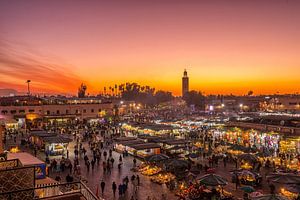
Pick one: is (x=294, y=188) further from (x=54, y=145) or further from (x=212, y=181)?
(x=54, y=145)

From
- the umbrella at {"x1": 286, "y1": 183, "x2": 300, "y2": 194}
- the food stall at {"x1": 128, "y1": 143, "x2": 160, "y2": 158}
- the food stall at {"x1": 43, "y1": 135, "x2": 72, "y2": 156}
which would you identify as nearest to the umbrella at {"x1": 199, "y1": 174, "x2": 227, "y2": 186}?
the umbrella at {"x1": 286, "y1": 183, "x2": 300, "y2": 194}

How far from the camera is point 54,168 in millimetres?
22719

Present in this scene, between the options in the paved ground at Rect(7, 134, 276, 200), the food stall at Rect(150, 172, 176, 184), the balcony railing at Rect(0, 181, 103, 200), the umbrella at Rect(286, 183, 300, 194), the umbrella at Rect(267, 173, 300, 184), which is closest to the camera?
the balcony railing at Rect(0, 181, 103, 200)

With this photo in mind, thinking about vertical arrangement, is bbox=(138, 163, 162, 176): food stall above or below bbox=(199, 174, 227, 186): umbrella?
below

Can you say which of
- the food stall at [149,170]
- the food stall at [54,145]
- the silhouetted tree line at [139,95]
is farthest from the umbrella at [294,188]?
the silhouetted tree line at [139,95]

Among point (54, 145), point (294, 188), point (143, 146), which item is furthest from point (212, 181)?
point (54, 145)

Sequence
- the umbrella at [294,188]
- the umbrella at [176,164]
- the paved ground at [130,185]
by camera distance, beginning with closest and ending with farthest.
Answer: the umbrella at [294,188] < the paved ground at [130,185] < the umbrella at [176,164]

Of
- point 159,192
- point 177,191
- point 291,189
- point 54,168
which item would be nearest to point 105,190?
point 159,192

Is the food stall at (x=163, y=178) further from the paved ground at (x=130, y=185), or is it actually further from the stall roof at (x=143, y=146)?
the stall roof at (x=143, y=146)

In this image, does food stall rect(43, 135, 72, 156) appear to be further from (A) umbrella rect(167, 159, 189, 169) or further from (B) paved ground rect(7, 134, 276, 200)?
(A) umbrella rect(167, 159, 189, 169)

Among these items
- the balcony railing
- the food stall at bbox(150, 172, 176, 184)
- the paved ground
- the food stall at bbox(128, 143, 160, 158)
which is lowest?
the paved ground

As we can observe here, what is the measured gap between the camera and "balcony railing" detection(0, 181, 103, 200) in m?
5.41

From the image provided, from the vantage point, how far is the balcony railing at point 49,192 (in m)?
5.41

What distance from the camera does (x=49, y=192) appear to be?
7508 millimetres
